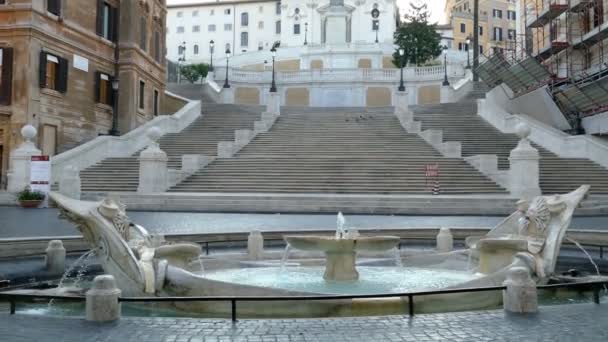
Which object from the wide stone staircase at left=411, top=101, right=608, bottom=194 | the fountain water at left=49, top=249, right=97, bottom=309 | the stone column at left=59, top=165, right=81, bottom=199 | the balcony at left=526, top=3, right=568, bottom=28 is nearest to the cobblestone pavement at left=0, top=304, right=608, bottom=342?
the fountain water at left=49, top=249, right=97, bottom=309

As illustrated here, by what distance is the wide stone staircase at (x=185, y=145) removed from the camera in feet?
92.2

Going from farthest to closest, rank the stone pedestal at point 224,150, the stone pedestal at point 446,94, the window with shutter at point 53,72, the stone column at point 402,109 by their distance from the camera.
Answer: the stone pedestal at point 446,94, the stone column at point 402,109, the stone pedestal at point 224,150, the window with shutter at point 53,72

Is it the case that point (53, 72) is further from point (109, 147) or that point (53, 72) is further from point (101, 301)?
point (101, 301)

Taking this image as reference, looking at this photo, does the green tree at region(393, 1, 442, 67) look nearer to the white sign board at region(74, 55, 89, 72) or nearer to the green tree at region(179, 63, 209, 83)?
the green tree at region(179, 63, 209, 83)

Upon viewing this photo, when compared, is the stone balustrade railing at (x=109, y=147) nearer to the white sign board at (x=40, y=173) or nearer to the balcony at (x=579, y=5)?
the white sign board at (x=40, y=173)

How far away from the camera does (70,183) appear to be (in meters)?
24.3

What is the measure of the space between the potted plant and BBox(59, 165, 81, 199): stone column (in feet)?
2.64

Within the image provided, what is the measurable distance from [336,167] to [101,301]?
878 inches

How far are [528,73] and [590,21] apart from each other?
6.36 m

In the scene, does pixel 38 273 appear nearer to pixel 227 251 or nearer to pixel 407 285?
pixel 227 251

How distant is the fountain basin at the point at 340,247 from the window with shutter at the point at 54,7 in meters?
27.3

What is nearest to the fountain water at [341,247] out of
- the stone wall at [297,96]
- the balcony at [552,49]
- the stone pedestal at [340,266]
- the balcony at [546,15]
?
the stone pedestal at [340,266]

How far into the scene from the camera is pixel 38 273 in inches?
411

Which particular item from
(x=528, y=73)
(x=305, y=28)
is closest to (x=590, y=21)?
(x=528, y=73)
